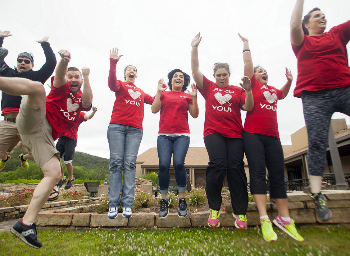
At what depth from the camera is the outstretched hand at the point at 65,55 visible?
2.50 m

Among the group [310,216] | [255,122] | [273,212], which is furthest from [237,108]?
[310,216]

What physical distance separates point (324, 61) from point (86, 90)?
3.13 meters

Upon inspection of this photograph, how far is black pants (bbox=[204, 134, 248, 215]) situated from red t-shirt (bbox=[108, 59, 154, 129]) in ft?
4.88

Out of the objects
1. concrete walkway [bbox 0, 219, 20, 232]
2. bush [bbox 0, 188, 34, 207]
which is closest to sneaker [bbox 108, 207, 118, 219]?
concrete walkway [bbox 0, 219, 20, 232]

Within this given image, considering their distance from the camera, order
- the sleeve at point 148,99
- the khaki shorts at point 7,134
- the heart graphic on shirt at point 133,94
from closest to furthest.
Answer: the khaki shorts at point 7,134
the heart graphic on shirt at point 133,94
the sleeve at point 148,99

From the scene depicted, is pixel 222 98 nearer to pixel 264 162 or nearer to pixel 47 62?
pixel 264 162

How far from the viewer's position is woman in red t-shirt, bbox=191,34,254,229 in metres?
2.77

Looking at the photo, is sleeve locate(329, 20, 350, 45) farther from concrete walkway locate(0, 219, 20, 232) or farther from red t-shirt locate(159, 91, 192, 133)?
concrete walkway locate(0, 219, 20, 232)

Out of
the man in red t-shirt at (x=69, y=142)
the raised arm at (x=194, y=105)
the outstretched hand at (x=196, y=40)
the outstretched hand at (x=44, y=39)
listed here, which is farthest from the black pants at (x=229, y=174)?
the man in red t-shirt at (x=69, y=142)

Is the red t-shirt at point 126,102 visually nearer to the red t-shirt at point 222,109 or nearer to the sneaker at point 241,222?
the red t-shirt at point 222,109

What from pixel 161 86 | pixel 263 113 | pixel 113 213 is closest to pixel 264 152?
pixel 263 113

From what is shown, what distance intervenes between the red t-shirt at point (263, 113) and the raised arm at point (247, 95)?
10 cm

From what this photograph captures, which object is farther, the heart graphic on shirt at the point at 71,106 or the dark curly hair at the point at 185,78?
the dark curly hair at the point at 185,78

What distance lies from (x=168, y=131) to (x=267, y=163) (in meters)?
1.59
